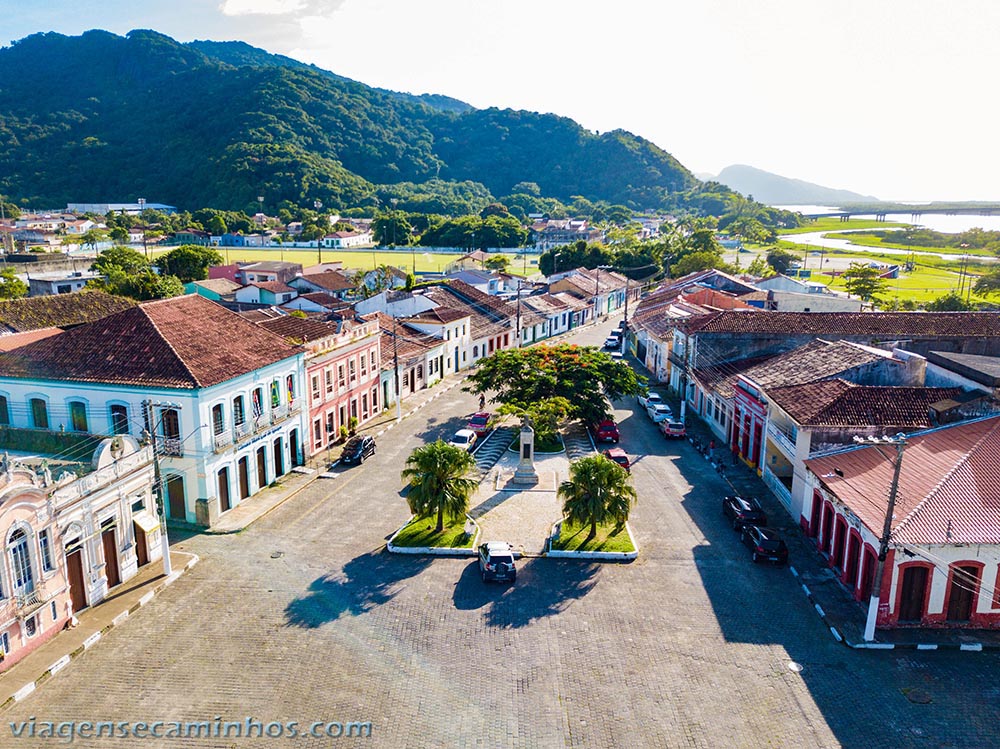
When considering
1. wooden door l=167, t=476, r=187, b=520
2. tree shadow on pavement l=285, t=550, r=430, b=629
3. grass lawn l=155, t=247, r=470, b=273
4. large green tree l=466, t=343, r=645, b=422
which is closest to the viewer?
tree shadow on pavement l=285, t=550, r=430, b=629

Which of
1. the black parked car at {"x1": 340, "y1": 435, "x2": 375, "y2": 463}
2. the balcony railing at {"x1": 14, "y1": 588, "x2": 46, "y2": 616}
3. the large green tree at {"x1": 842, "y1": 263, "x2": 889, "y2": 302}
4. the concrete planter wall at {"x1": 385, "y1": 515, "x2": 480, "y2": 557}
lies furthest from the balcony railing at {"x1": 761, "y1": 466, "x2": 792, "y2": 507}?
the large green tree at {"x1": 842, "y1": 263, "x2": 889, "y2": 302}

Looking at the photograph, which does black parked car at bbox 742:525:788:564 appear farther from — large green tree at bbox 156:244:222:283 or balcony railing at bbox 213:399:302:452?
large green tree at bbox 156:244:222:283

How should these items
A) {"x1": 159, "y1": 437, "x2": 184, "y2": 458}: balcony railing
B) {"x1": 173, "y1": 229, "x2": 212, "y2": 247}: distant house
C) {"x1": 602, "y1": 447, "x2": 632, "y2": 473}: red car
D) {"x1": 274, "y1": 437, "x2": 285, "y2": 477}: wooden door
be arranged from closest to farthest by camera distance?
{"x1": 159, "y1": 437, "x2": 184, "y2": 458}: balcony railing → {"x1": 274, "y1": 437, "x2": 285, "y2": 477}: wooden door → {"x1": 602, "y1": 447, "x2": 632, "y2": 473}: red car → {"x1": 173, "y1": 229, "x2": 212, "y2": 247}: distant house

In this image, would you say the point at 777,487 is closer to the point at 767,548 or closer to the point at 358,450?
the point at 767,548

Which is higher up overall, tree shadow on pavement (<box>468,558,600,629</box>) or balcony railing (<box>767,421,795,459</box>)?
balcony railing (<box>767,421,795,459</box>)

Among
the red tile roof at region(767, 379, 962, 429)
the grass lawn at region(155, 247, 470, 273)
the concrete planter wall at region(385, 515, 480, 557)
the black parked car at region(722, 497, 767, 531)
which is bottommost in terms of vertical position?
the concrete planter wall at region(385, 515, 480, 557)

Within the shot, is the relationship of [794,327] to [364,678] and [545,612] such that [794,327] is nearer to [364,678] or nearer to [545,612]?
[545,612]

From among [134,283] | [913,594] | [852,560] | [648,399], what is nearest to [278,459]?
[648,399]
